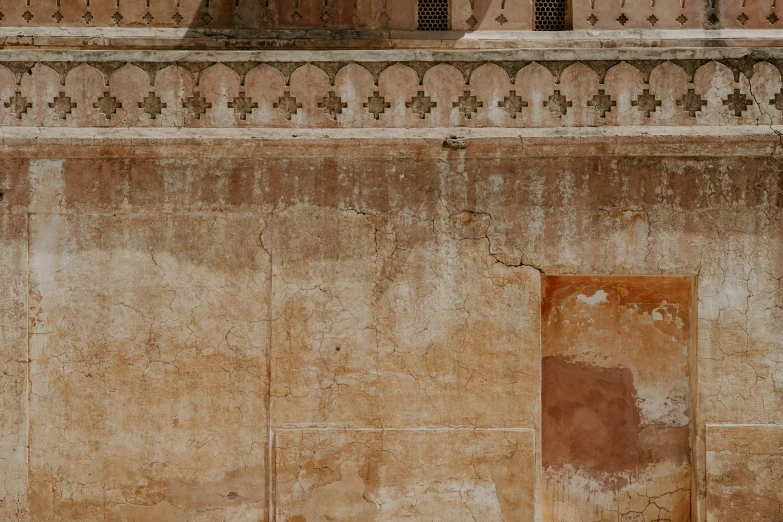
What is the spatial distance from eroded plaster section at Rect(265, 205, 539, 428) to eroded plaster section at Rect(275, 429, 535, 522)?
10cm

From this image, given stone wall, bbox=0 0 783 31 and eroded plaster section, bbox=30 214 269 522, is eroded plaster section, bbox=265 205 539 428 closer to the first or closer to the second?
eroded plaster section, bbox=30 214 269 522

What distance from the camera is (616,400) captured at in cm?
545

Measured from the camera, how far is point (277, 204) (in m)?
5.29

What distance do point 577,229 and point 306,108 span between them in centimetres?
201

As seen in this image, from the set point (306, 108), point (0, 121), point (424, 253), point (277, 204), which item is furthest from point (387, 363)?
point (0, 121)

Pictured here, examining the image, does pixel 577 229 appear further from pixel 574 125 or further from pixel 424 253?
pixel 424 253

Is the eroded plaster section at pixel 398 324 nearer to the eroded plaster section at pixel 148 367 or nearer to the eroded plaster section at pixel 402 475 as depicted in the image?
the eroded plaster section at pixel 402 475

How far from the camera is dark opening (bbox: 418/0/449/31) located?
659 cm

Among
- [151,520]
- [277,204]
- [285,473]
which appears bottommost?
[151,520]

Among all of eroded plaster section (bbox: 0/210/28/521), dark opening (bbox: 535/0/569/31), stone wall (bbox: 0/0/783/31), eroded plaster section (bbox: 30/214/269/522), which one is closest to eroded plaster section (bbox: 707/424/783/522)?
eroded plaster section (bbox: 30/214/269/522)

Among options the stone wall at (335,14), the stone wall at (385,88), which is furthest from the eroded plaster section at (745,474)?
the stone wall at (335,14)

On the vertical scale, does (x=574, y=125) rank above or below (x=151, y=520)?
above

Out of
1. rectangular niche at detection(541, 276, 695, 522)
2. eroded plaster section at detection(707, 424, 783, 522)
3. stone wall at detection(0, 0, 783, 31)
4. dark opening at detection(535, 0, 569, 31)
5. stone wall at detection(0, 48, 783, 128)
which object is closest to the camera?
eroded plaster section at detection(707, 424, 783, 522)

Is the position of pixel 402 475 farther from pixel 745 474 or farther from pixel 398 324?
pixel 745 474
